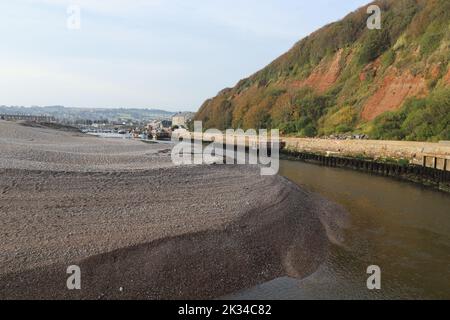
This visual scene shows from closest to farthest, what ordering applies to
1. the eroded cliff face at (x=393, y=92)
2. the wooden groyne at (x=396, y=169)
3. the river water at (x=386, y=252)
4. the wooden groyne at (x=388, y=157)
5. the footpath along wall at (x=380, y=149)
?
the river water at (x=386, y=252) → the wooden groyne at (x=396, y=169) → the wooden groyne at (x=388, y=157) → the footpath along wall at (x=380, y=149) → the eroded cliff face at (x=393, y=92)

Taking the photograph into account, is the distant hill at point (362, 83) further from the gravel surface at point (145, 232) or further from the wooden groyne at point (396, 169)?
the gravel surface at point (145, 232)

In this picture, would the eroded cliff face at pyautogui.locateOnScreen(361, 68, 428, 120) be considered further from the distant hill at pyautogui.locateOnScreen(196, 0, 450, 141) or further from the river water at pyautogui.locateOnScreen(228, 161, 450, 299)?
the river water at pyautogui.locateOnScreen(228, 161, 450, 299)

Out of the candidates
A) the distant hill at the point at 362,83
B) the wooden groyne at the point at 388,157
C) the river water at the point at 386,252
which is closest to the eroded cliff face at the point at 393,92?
the distant hill at the point at 362,83

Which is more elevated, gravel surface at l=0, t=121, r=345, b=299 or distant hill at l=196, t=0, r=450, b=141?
distant hill at l=196, t=0, r=450, b=141

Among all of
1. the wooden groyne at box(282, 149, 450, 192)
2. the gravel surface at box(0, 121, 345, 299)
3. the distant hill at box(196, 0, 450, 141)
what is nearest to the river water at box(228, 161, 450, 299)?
the gravel surface at box(0, 121, 345, 299)

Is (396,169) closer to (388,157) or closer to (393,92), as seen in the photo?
(388,157)
